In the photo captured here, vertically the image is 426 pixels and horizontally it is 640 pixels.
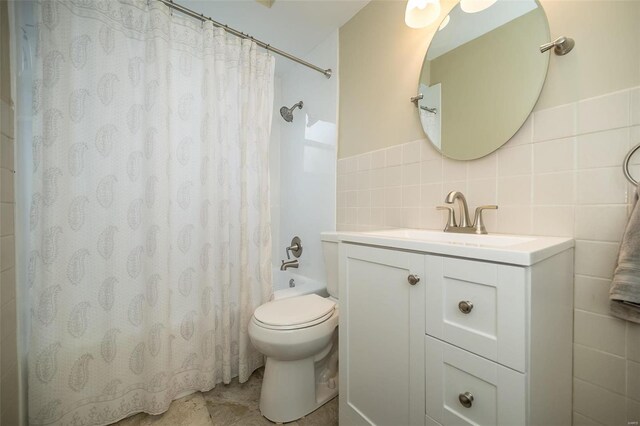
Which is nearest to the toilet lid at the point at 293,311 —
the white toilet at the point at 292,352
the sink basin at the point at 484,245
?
the white toilet at the point at 292,352

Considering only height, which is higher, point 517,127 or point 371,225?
point 517,127

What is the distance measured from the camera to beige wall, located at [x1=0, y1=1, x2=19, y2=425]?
0.84m

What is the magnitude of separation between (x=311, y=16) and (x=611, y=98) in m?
1.58

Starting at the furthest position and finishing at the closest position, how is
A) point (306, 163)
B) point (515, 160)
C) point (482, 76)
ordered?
point (306, 163)
point (482, 76)
point (515, 160)

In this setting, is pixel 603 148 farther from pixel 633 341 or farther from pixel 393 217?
pixel 393 217

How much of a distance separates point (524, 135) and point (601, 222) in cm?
37

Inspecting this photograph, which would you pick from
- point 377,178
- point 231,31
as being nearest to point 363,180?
point 377,178

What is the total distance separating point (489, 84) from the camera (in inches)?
41.5

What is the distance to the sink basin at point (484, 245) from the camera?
0.59m

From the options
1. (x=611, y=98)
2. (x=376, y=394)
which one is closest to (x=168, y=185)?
(x=376, y=394)

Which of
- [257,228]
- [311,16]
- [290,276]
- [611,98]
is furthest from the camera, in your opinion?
[290,276]

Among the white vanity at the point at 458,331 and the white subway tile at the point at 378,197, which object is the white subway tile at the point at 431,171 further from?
the white vanity at the point at 458,331

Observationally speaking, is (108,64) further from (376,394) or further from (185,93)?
(376,394)

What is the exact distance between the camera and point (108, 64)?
1.11m
